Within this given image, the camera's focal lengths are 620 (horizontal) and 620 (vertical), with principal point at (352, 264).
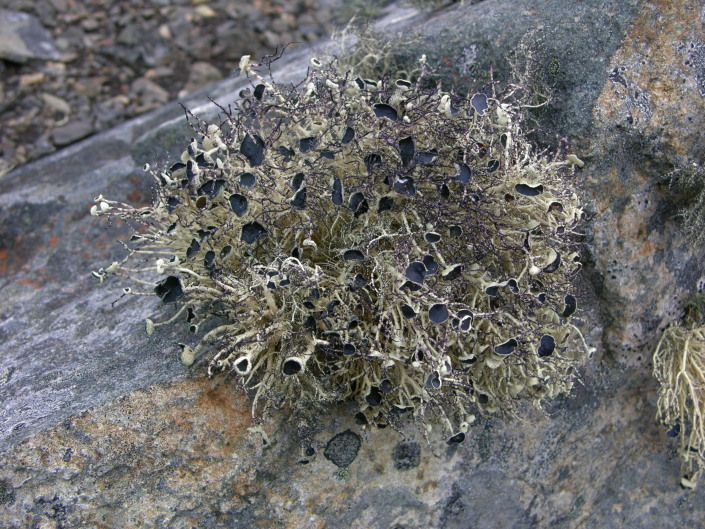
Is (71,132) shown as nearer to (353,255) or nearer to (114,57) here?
(114,57)

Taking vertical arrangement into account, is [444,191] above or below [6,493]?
above

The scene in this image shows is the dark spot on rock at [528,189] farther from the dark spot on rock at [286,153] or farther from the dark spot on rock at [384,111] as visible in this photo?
the dark spot on rock at [286,153]

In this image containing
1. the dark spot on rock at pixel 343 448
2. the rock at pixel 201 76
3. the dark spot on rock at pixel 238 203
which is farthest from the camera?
the rock at pixel 201 76

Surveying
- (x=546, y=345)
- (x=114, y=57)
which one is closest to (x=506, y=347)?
(x=546, y=345)

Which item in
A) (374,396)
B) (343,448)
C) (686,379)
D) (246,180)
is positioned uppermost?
(246,180)

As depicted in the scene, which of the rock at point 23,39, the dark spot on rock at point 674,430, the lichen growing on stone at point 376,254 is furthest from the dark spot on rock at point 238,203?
the rock at point 23,39

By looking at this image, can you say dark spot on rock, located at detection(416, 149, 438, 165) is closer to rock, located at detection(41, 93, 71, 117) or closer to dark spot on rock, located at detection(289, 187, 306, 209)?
dark spot on rock, located at detection(289, 187, 306, 209)

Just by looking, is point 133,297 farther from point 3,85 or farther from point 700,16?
point 3,85

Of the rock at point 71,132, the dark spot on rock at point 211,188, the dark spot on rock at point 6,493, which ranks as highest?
the dark spot on rock at point 211,188

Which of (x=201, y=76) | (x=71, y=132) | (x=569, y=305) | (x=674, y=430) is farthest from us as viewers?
(x=201, y=76)
